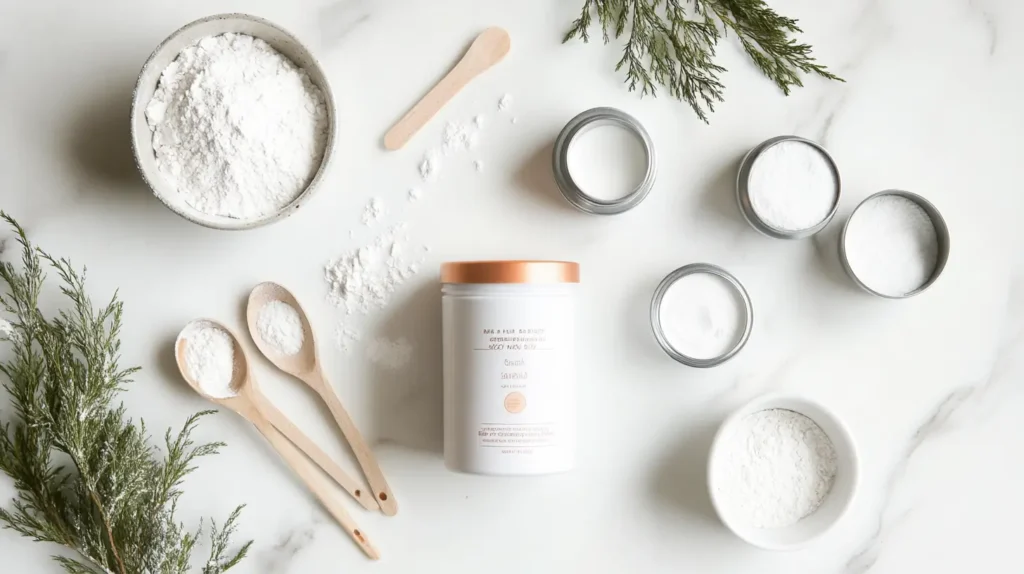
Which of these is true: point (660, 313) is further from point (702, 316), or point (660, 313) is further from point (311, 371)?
point (311, 371)

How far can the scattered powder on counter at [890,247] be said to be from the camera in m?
1.18

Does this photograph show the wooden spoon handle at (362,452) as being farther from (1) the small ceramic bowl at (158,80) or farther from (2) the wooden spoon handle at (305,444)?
(1) the small ceramic bowl at (158,80)

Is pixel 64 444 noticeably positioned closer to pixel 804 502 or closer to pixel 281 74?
pixel 281 74

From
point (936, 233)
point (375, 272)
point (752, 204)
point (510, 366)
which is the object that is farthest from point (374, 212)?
point (936, 233)

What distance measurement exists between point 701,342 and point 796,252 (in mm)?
227

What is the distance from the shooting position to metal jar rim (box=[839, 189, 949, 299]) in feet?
3.81

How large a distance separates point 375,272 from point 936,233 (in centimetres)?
91

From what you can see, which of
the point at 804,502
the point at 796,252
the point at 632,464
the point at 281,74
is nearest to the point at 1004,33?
the point at 796,252

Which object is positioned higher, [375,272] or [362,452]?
[375,272]

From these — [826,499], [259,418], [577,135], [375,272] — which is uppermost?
[577,135]

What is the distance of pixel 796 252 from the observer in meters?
1.22

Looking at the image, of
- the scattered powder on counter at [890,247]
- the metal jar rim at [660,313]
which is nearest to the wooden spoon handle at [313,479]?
the metal jar rim at [660,313]

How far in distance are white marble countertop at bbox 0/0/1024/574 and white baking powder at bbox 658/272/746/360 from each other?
0.04 metres

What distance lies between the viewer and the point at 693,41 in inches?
47.0
